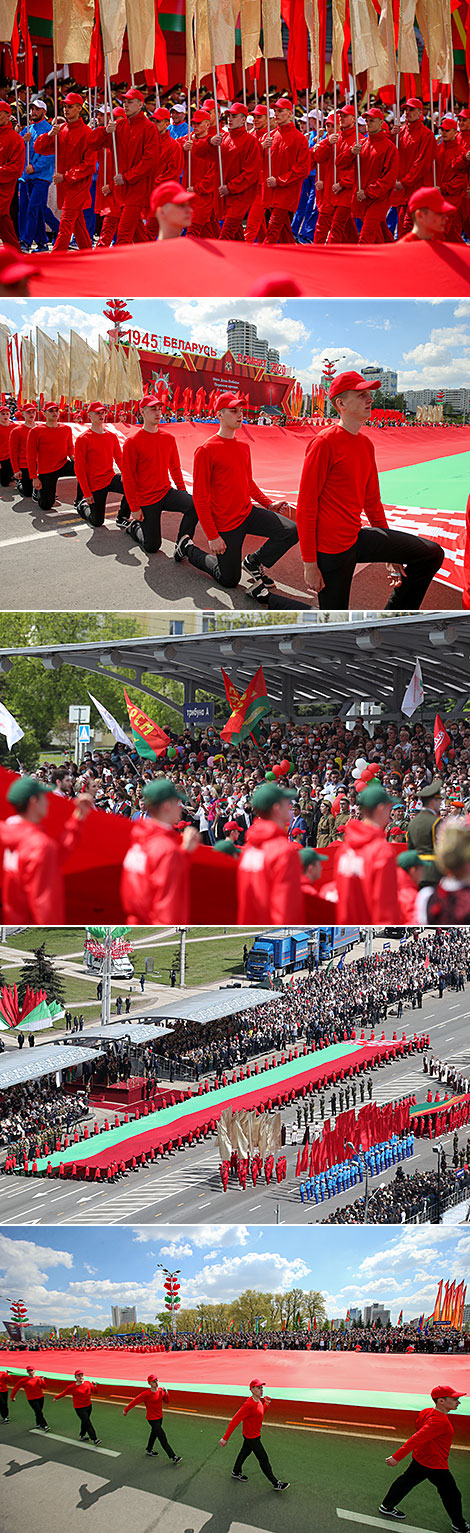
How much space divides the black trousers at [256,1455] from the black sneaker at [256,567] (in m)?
4.96

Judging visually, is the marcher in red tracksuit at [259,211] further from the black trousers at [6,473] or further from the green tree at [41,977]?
the green tree at [41,977]

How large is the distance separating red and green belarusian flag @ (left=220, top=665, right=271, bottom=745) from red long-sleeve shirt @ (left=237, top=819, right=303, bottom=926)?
2.98 feet

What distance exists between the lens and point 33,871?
600 cm

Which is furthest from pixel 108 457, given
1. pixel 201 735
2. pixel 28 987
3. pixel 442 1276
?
pixel 442 1276

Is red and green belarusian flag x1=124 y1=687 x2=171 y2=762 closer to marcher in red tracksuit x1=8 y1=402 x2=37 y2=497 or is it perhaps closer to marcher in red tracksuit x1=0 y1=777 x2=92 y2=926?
marcher in red tracksuit x1=0 y1=777 x2=92 y2=926

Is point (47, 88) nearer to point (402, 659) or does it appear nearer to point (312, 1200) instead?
point (402, 659)

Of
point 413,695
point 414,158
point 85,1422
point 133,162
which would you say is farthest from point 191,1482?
point 414,158

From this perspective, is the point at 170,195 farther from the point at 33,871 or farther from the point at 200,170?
the point at 33,871

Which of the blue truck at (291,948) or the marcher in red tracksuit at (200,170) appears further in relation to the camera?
the marcher in red tracksuit at (200,170)

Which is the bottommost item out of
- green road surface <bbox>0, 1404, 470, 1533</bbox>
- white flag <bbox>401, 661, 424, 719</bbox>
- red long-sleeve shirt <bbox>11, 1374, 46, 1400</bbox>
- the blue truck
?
green road surface <bbox>0, 1404, 470, 1533</bbox>

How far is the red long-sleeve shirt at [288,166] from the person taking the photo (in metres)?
7.45

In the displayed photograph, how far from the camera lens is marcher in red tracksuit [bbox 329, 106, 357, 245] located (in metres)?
7.59

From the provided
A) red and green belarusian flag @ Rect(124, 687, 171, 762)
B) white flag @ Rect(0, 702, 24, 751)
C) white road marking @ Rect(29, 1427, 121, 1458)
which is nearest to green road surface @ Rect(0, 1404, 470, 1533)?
white road marking @ Rect(29, 1427, 121, 1458)

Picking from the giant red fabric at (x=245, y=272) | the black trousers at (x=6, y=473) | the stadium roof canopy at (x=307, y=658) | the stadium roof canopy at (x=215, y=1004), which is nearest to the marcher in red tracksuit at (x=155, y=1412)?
the stadium roof canopy at (x=215, y=1004)
